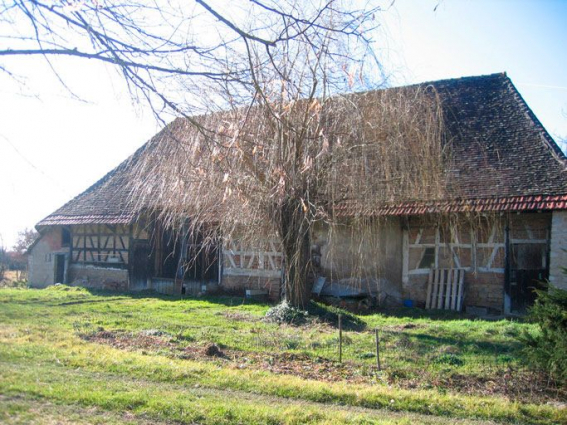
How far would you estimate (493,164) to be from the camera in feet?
45.3

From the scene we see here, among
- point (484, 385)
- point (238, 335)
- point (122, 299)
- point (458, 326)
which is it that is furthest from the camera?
point (122, 299)

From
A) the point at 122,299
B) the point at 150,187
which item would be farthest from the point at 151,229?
the point at 150,187

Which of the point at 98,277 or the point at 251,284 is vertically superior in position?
the point at 251,284

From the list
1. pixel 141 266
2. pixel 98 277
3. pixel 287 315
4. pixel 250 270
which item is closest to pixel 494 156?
pixel 287 315

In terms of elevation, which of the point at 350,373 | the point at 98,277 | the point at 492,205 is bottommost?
the point at 350,373

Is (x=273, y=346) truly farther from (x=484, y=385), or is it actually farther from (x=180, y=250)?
(x=180, y=250)

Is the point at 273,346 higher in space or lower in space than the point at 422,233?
lower

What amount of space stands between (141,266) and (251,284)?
469cm

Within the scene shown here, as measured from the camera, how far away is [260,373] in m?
7.08

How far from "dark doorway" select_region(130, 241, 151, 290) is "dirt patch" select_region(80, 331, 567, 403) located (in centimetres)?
982

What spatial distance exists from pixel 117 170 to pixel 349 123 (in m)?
13.2

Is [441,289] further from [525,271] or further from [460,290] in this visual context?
[525,271]

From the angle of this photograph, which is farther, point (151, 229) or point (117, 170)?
point (117, 170)

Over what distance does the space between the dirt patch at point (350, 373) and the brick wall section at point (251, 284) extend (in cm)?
718
